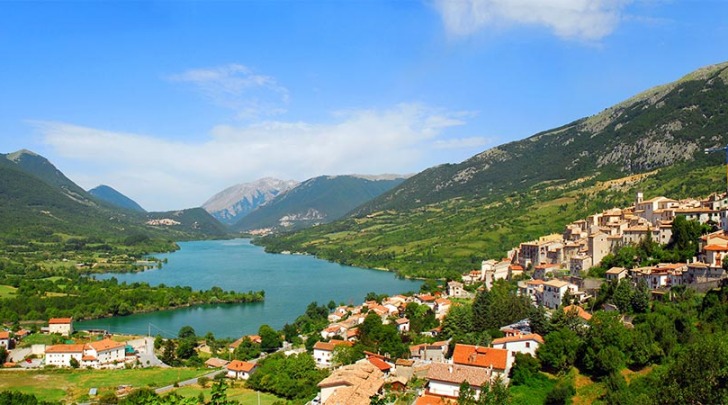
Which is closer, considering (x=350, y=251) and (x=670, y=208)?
(x=670, y=208)

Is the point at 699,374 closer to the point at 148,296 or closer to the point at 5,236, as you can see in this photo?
the point at 148,296

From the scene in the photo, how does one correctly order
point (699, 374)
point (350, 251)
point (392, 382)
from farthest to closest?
point (350, 251) < point (392, 382) < point (699, 374)

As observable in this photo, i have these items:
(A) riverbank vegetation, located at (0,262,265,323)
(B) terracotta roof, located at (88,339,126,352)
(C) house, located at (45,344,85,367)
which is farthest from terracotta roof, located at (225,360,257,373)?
(A) riverbank vegetation, located at (0,262,265,323)

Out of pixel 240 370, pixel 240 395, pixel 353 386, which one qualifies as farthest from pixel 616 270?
pixel 240 370

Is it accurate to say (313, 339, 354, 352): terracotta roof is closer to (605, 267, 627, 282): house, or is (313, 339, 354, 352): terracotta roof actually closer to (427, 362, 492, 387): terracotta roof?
(427, 362, 492, 387): terracotta roof

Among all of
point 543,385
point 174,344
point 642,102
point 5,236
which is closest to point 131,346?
point 174,344

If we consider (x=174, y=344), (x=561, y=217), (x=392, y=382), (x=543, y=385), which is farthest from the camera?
(x=561, y=217)

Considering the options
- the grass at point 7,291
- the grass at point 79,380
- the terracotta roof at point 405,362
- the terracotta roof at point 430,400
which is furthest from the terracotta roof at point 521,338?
the grass at point 7,291
